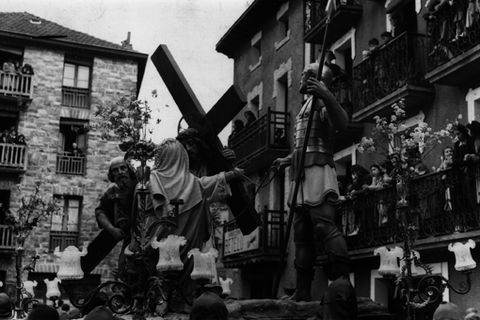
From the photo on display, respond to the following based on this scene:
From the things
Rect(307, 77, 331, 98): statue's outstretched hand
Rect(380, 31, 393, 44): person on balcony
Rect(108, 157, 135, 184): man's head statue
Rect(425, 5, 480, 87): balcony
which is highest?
Rect(380, 31, 393, 44): person on balcony

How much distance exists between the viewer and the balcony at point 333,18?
19781 mm

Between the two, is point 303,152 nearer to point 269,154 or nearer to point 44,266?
point 269,154

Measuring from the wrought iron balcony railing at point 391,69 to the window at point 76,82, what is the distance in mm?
17496

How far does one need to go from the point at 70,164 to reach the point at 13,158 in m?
2.35

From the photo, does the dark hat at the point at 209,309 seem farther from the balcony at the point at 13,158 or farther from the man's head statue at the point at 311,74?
the balcony at the point at 13,158

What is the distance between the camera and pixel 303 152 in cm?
744

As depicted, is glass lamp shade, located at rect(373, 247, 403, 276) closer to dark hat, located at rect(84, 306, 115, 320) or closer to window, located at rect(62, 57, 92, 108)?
dark hat, located at rect(84, 306, 115, 320)

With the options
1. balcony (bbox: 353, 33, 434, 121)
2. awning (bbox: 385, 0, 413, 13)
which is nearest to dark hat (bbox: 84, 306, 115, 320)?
balcony (bbox: 353, 33, 434, 121)

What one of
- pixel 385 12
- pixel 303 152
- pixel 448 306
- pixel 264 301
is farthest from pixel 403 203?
pixel 385 12

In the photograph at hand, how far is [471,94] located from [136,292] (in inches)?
387

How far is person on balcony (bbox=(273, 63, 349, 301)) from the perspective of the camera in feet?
23.7

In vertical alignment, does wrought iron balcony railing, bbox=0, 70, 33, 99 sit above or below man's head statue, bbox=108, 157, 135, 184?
above

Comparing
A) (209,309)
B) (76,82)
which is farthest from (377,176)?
(76,82)

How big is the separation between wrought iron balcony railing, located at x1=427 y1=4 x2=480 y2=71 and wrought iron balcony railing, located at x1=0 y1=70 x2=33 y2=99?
20339 mm
